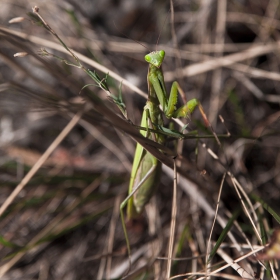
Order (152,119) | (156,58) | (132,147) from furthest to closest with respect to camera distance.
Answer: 1. (132,147)
2. (152,119)
3. (156,58)

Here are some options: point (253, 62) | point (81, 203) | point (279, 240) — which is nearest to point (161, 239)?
point (81, 203)

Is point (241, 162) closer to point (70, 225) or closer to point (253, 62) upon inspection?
point (253, 62)

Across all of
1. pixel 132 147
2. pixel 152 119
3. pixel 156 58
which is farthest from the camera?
pixel 132 147

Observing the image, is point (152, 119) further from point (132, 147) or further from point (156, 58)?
point (132, 147)

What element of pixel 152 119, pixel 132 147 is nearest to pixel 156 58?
pixel 152 119

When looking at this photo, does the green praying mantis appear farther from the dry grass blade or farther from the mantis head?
the dry grass blade

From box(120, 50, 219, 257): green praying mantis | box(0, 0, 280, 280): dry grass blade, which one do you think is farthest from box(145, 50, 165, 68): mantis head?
box(0, 0, 280, 280): dry grass blade

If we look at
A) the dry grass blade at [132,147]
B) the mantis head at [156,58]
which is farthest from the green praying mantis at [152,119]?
the dry grass blade at [132,147]

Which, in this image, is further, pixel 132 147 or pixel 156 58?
pixel 132 147
